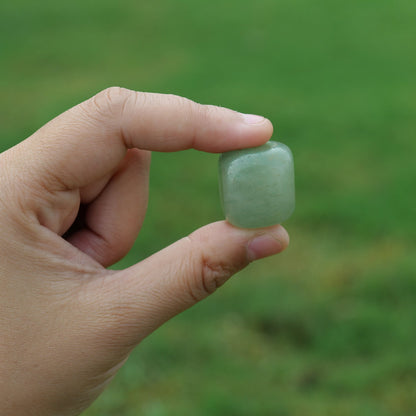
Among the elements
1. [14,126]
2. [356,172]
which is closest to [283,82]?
[356,172]

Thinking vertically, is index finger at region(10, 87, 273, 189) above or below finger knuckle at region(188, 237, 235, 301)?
above

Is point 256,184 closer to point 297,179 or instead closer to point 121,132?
point 121,132

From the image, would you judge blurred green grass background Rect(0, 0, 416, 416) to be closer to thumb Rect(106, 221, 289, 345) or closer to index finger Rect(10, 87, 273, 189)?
thumb Rect(106, 221, 289, 345)

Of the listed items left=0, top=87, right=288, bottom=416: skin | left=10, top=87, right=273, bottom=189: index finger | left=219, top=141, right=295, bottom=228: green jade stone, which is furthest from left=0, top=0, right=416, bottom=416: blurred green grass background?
left=10, top=87, right=273, bottom=189: index finger

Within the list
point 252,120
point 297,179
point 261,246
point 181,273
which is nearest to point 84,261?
point 181,273

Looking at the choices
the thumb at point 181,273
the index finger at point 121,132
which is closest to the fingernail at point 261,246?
the thumb at point 181,273

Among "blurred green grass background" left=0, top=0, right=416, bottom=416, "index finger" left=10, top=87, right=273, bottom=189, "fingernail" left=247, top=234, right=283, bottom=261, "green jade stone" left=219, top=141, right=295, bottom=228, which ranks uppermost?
"index finger" left=10, top=87, right=273, bottom=189
